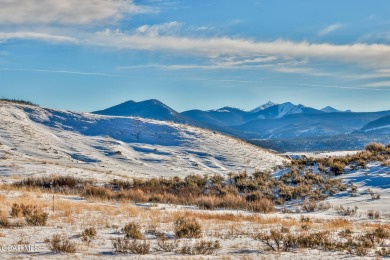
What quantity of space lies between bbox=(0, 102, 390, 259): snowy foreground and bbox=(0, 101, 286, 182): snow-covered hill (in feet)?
0.36

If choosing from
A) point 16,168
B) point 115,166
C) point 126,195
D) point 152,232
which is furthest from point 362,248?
point 115,166

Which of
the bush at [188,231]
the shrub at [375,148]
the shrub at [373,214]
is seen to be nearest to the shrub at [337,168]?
the shrub at [375,148]

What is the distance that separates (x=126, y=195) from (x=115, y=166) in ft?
53.0

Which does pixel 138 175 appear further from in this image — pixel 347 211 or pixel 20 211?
pixel 20 211

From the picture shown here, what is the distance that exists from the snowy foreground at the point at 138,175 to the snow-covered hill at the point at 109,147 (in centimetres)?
11

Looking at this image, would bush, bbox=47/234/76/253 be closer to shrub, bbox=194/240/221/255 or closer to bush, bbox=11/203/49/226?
shrub, bbox=194/240/221/255

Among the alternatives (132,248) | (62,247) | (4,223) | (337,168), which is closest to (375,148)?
(337,168)

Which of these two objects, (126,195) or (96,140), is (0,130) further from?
(126,195)

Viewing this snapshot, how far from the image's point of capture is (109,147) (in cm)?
4550

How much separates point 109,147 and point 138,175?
1092 centimetres

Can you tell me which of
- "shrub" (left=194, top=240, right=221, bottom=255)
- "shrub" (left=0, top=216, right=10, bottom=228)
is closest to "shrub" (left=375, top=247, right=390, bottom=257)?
"shrub" (left=194, top=240, right=221, bottom=255)

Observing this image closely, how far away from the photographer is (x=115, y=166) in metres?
39.1

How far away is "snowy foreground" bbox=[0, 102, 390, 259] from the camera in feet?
32.8

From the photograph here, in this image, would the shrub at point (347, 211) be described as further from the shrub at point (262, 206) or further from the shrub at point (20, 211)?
the shrub at point (20, 211)
